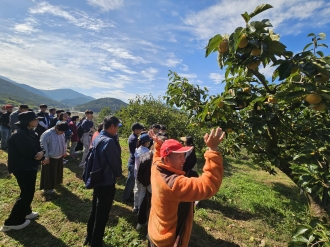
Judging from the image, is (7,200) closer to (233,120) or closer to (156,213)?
(156,213)

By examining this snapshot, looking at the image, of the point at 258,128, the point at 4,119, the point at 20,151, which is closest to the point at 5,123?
the point at 4,119

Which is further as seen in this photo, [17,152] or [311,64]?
[17,152]

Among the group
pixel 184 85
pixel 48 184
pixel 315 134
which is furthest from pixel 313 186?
pixel 48 184

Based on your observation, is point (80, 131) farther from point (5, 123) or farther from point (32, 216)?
point (32, 216)

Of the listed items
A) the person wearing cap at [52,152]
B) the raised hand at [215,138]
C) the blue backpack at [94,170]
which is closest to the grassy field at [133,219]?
the person wearing cap at [52,152]

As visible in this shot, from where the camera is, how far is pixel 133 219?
4363 millimetres

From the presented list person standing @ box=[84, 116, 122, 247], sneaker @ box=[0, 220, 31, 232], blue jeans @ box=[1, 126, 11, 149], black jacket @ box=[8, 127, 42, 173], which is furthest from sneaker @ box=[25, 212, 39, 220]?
blue jeans @ box=[1, 126, 11, 149]

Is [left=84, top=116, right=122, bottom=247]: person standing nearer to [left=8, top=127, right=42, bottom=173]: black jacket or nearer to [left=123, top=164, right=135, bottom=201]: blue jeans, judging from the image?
[left=8, top=127, right=42, bottom=173]: black jacket

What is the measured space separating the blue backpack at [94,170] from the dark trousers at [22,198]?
132 cm

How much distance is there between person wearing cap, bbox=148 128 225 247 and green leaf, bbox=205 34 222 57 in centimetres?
74

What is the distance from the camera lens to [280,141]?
317 centimetres

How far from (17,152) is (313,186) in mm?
4357

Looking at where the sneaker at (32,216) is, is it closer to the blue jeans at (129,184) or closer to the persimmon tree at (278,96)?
the blue jeans at (129,184)

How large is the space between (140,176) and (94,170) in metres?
0.88
